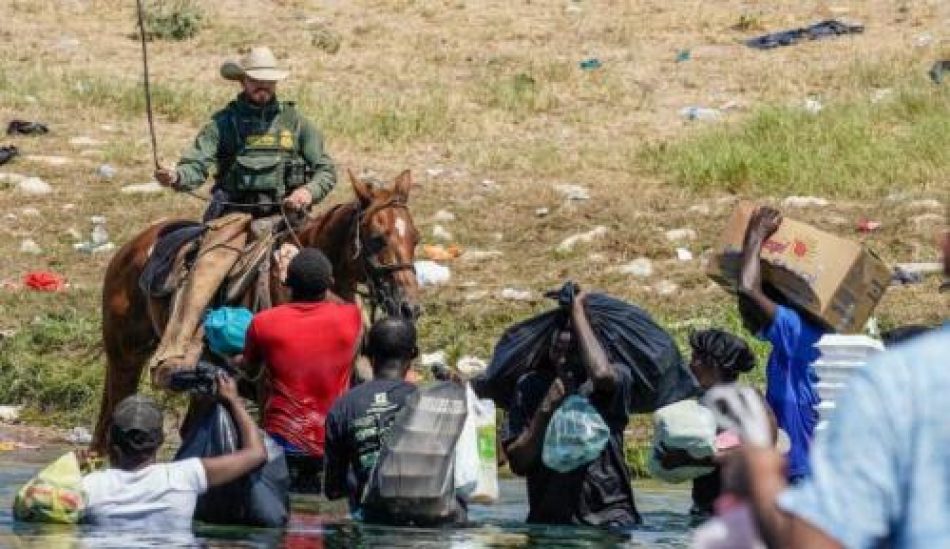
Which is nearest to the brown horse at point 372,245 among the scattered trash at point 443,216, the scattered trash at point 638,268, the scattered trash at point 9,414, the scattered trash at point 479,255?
the scattered trash at point 9,414

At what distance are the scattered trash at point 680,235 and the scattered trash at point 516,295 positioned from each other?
62.0 inches

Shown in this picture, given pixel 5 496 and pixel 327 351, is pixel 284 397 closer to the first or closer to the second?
pixel 327 351

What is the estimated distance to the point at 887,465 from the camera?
302 cm

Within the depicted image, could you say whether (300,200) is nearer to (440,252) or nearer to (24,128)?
(440,252)

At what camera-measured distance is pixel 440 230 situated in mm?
17828

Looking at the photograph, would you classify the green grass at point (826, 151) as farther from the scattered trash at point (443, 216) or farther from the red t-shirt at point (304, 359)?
the red t-shirt at point (304, 359)

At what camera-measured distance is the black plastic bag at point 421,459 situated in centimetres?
856

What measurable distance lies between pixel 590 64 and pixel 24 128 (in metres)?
6.14

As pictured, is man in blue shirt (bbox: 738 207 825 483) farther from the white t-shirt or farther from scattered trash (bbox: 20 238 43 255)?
scattered trash (bbox: 20 238 43 255)

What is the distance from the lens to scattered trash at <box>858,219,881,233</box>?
55.9 ft

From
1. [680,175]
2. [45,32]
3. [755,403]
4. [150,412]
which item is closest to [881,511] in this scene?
[755,403]

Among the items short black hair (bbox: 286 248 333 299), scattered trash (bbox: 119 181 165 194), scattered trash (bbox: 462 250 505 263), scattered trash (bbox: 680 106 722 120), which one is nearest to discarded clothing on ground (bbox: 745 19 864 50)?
scattered trash (bbox: 680 106 722 120)

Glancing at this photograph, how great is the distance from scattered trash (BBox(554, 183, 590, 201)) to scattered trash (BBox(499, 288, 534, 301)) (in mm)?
2706

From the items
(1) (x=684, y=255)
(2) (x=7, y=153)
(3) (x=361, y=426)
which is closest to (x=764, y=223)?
(3) (x=361, y=426)
